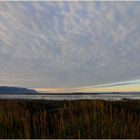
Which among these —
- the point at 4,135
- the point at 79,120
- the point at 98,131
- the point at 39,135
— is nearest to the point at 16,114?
the point at 4,135

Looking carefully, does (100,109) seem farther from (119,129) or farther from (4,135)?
(4,135)

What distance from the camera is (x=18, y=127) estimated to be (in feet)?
27.4

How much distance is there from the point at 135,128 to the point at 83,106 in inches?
134

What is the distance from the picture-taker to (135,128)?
6.63 metres

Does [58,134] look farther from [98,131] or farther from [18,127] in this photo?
[18,127]

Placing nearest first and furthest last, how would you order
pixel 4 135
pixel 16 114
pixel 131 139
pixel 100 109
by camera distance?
1. pixel 131 139
2. pixel 4 135
3. pixel 100 109
4. pixel 16 114

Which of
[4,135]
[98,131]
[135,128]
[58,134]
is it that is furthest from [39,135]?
[135,128]

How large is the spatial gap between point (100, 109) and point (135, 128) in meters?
1.79

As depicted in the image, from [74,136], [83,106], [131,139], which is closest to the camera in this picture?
[131,139]

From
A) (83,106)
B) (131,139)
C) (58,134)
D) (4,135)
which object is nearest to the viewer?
(131,139)

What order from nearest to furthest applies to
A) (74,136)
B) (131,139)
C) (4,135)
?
(131,139) → (74,136) → (4,135)

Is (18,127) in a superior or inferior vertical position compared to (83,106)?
inferior

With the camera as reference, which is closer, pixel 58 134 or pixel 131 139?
pixel 131 139

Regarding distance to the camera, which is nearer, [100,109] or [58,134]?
[58,134]
